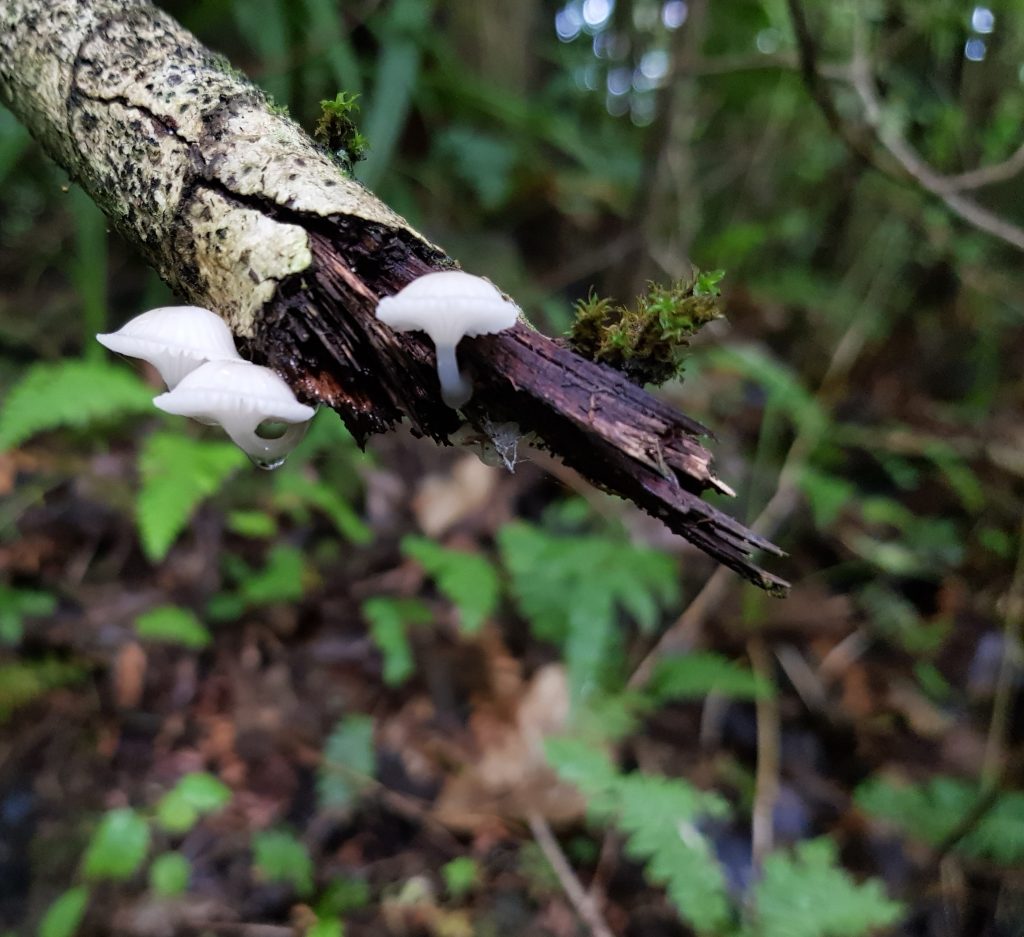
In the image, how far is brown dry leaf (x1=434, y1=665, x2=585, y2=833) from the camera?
8.59 feet

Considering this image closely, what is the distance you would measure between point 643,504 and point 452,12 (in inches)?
187

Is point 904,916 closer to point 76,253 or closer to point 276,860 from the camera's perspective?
point 276,860

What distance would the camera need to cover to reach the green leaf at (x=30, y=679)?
103 inches

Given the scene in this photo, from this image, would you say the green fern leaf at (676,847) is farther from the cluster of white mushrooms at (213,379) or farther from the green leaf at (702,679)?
the cluster of white mushrooms at (213,379)

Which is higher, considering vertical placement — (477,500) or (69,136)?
(69,136)

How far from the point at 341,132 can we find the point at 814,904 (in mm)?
2205

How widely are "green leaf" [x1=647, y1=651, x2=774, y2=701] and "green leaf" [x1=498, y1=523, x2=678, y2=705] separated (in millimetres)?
209

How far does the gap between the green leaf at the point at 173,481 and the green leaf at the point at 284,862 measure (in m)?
1.05

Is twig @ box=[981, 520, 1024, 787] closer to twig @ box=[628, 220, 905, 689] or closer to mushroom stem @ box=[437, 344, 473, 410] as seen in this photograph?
twig @ box=[628, 220, 905, 689]

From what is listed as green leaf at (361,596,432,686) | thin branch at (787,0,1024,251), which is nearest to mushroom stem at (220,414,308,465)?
green leaf at (361,596,432,686)

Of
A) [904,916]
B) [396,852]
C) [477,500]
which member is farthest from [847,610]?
[396,852]

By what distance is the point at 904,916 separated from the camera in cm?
229

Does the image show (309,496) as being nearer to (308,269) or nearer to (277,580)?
(277,580)

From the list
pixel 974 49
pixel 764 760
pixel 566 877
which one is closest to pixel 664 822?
pixel 566 877
